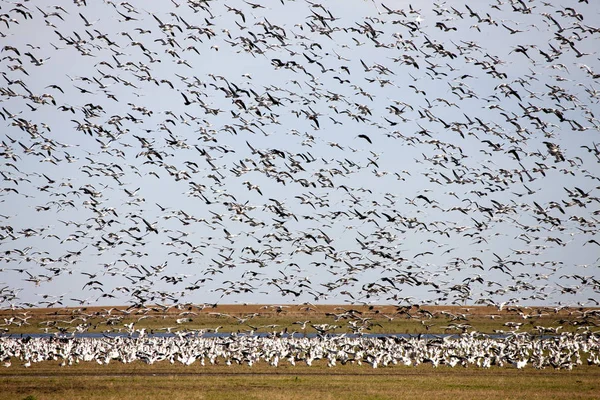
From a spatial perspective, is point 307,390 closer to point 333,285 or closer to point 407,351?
point 333,285

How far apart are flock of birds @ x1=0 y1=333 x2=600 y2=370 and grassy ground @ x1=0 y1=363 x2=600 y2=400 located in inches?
54.5

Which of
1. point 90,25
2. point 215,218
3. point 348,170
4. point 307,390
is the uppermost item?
point 90,25

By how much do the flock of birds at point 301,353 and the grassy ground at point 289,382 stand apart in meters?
1.38

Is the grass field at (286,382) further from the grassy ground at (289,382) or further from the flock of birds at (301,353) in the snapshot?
the flock of birds at (301,353)

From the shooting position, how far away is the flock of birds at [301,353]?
186 ft

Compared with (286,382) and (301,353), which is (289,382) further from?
(301,353)

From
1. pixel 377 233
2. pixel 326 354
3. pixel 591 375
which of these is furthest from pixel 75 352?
pixel 591 375

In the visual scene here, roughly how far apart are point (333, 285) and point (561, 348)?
99.4 feet

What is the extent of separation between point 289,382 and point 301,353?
69.2ft

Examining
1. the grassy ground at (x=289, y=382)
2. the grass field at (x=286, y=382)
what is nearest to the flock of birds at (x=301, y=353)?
the grass field at (x=286, y=382)

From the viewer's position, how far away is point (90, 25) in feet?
111

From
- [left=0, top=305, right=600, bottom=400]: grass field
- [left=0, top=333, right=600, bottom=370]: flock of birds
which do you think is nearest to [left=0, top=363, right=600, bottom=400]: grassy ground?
[left=0, top=305, right=600, bottom=400]: grass field

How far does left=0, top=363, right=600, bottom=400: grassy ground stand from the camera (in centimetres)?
3828

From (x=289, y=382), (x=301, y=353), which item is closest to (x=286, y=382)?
(x=289, y=382)
